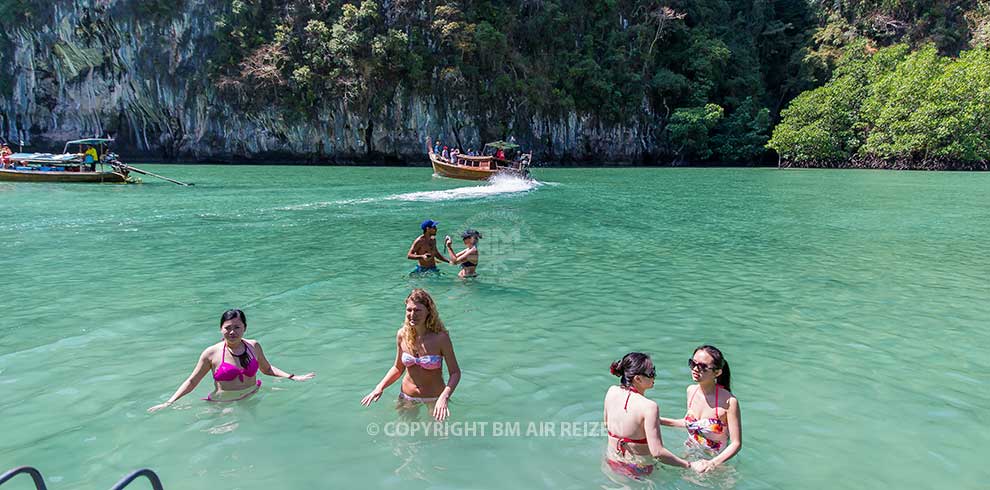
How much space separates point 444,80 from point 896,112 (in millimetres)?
35145

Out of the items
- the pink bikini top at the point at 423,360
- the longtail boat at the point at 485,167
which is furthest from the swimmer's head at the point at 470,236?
the longtail boat at the point at 485,167

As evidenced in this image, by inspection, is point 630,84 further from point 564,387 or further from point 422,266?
point 564,387

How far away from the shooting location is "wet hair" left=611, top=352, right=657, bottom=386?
11.9ft

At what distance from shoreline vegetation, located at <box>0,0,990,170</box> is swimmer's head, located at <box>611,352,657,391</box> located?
47.8 metres

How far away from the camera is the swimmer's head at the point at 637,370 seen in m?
3.64

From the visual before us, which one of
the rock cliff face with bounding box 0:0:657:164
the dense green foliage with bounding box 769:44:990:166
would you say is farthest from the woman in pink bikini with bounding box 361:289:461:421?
the dense green foliage with bounding box 769:44:990:166

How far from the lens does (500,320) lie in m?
7.53

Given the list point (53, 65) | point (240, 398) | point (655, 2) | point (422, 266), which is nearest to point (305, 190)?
point (422, 266)

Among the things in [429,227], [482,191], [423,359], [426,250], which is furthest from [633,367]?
[482,191]

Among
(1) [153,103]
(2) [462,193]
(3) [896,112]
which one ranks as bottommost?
(2) [462,193]

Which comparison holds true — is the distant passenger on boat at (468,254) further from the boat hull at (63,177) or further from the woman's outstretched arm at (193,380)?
the boat hull at (63,177)

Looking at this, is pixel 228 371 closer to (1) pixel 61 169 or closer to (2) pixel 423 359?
(2) pixel 423 359

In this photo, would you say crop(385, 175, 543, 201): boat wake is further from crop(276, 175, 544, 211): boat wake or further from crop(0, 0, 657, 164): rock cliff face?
crop(0, 0, 657, 164): rock cliff face

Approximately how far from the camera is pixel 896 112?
146ft
